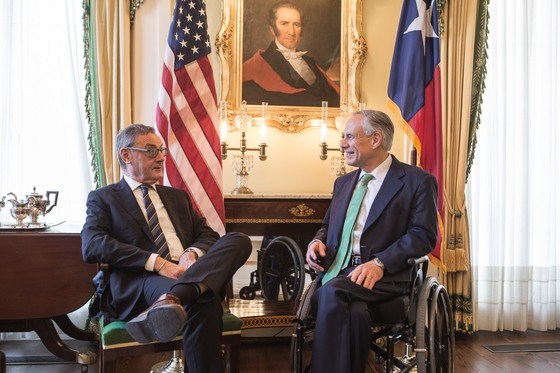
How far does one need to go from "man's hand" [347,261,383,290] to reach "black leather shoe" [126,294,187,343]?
77 cm

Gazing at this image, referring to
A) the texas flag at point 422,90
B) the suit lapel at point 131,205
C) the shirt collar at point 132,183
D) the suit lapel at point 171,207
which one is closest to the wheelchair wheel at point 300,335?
the suit lapel at point 171,207

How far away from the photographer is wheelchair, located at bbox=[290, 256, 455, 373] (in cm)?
238

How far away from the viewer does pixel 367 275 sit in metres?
2.44

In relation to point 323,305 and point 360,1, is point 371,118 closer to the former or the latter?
point 323,305

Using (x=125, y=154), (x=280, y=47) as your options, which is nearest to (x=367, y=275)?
(x=125, y=154)

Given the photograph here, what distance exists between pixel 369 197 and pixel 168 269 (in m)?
0.99

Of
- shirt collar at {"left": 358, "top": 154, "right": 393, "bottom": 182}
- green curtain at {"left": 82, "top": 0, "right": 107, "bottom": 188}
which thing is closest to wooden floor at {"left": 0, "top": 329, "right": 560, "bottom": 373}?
green curtain at {"left": 82, "top": 0, "right": 107, "bottom": 188}

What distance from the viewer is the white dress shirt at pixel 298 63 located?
4.05 meters

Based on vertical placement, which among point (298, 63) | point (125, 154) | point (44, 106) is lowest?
point (125, 154)

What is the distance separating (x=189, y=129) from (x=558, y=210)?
283cm

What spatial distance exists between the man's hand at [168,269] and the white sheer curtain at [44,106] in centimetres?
151

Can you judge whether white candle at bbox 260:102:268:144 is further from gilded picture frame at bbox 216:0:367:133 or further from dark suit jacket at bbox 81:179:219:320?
dark suit jacket at bbox 81:179:219:320

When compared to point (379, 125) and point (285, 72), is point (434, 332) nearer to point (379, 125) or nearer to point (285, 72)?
point (379, 125)

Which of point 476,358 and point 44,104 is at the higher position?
point 44,104
